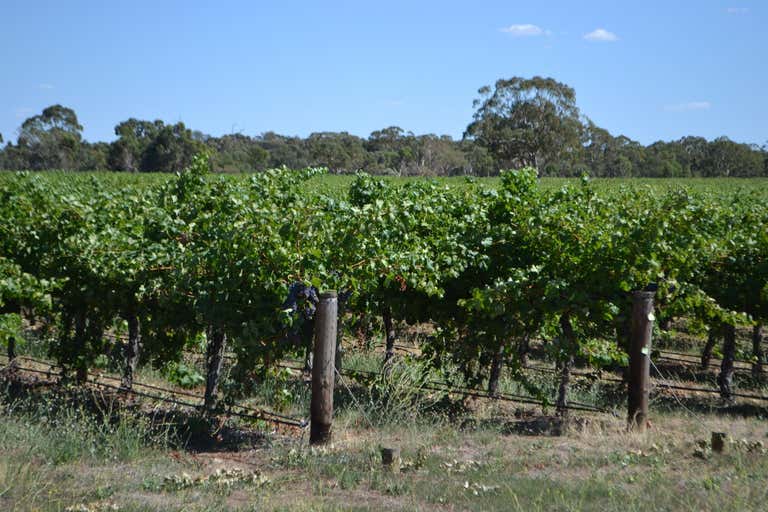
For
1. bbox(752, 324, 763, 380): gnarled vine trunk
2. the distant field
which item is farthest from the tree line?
bbox(752, 324, 763, 380): gnarled vine trunk

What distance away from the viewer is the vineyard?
6.62 meters

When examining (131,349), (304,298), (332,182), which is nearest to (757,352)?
(304,298)

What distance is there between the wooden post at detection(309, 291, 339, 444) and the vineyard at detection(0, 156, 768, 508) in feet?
0.80

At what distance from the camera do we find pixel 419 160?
9156cm

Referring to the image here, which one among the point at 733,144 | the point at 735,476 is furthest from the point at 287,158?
the point at 735,476

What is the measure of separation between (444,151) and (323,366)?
87.0m

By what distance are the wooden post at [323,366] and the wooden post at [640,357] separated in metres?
2.60

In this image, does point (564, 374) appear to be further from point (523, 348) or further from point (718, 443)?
point (718, 443)

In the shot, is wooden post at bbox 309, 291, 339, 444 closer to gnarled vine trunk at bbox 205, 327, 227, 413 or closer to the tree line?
gnarled vine trunk at bbox 205, 327, 227, 413

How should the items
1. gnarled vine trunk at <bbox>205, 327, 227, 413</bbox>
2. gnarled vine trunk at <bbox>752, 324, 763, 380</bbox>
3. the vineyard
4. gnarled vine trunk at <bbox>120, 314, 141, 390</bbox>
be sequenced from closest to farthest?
the vineyard < gnarled vine trunk at <bbox>205, 327, 227, 413</bbox> < gnarled vine trunk at <bbox>120, 314, 141, 390</bbox> < gnarled vine trunk at <bbox>752, 324, 763, 380</bbox>

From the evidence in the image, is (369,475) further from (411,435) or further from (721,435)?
(721,435)

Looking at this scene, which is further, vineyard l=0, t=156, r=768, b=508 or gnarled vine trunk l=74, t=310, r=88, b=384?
gnarled vine trunk l=74, t=310, r=88, b=384

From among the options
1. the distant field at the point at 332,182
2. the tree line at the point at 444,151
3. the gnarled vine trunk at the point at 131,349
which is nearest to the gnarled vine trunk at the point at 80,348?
the gnarled vine trunk at the point at 131,349

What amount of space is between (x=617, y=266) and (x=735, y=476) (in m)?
2.72
